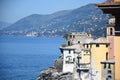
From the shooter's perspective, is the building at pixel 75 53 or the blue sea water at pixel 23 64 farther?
the blue sea water at pixel 23 64

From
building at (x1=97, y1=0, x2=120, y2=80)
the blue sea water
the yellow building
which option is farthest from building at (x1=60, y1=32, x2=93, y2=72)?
building at (x1=97, y1=0, x2=120, y2=80)

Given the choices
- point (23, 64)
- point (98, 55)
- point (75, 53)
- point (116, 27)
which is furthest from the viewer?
point (23, 64)

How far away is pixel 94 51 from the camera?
1113 inches

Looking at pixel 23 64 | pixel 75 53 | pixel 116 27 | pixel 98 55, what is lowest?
pixel 23 64

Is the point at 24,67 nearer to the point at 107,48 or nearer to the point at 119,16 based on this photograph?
the point at 107,48

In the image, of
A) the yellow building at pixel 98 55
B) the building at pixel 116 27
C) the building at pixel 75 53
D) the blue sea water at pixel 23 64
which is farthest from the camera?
the blue sea water at pixel 23 64

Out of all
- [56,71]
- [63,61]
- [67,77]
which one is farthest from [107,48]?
[56,71]

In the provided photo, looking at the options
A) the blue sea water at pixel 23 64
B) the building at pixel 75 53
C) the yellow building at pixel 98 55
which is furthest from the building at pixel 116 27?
the blue sea water at pixel 23 64

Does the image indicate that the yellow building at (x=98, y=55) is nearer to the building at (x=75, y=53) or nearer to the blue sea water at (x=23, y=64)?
the building at (x=75, y=53)

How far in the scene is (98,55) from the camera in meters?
27.6

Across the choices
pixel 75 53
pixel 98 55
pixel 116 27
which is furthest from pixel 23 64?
pixel 116 27

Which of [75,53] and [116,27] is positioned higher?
[116,27]

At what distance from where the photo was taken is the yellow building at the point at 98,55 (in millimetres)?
27297

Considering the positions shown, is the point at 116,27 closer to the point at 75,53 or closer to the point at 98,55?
the point at 98,55
